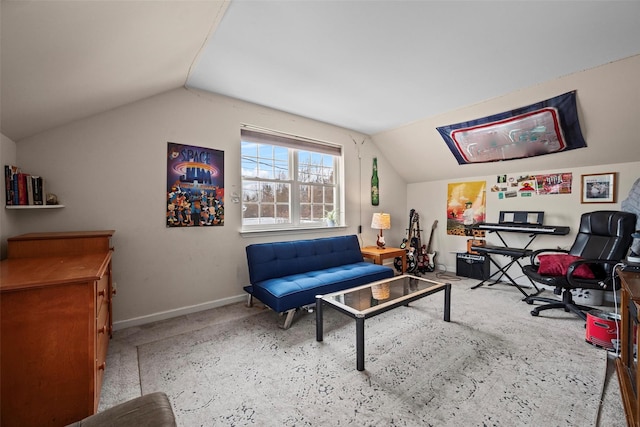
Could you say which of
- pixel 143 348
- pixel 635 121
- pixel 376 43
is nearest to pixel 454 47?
pixel 376 43

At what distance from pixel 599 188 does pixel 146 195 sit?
208 inches

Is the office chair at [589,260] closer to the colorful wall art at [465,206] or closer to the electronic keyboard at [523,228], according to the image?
the electronic keyboard at [523,228]

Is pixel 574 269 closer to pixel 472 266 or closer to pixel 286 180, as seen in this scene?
pixel 472 266

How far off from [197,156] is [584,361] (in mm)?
3847

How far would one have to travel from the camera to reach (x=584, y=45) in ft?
6.76

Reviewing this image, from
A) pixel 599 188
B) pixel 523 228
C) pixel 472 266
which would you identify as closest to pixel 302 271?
pixel 472 266

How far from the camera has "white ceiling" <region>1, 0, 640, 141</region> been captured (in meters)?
1.34

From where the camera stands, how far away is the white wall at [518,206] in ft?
10.4

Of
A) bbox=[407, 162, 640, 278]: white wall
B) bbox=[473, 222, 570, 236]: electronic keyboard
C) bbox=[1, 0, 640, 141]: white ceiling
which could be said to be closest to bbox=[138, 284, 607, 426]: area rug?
bbox=[473, 222, 570, 236]: electronic keyboard

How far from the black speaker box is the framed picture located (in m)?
1.39

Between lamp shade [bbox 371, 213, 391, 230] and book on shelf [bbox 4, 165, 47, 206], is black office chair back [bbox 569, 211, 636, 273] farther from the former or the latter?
book on shelf [bbox 4, 165, 47, 206]

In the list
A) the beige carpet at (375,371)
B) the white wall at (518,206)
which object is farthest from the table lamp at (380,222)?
the beige carpet at (375,371)

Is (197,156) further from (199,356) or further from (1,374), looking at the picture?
(1,374)

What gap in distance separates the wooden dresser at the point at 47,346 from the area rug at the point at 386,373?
1.70 ft
